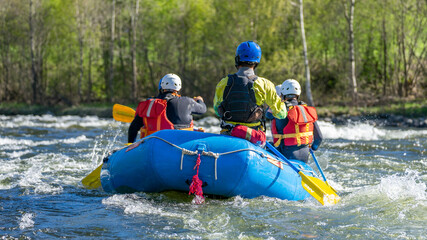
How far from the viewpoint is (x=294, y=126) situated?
6465 mm

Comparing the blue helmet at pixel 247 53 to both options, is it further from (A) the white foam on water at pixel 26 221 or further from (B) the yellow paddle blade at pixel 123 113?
(A) the white foam on water at pixel 26 221

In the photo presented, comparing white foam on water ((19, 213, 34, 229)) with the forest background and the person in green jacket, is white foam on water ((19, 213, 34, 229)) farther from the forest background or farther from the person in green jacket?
the forest background

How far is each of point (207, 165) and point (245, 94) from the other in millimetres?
843

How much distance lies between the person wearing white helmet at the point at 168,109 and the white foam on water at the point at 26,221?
185 cm

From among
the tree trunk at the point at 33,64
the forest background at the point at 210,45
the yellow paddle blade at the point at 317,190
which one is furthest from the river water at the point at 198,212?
the tree trunk at the point at 33,64

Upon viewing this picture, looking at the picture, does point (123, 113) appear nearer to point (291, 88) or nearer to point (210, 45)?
point (291, 88)

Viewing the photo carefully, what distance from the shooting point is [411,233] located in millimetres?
4598

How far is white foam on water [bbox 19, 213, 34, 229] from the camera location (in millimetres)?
4828

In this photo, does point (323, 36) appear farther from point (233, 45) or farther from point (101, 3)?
point (101, 3)

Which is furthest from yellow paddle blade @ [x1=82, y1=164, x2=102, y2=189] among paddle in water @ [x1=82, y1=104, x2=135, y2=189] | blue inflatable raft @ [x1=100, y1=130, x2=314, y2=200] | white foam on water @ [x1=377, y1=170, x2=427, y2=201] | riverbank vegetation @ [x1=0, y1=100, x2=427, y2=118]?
riverbank vegetation @ [x1=0, y1=100, x2=427, y2=118]

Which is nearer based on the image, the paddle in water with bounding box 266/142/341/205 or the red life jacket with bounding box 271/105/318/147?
the paddle in water with bounding box 266/142/341/205

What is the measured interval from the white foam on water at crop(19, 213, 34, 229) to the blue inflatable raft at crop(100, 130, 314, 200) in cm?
112

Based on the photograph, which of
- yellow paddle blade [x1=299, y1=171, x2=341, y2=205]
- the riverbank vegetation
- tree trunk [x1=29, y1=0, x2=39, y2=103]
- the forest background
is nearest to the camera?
yellow paddle blade [x1=299, y1=171, x2=341, y2=205]

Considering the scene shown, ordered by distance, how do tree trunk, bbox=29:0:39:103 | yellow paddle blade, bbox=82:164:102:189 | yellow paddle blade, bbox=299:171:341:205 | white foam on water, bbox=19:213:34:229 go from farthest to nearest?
1. tree trunk, bbox=29:0:39:103
2. yellow paddle blade, bbox=82:164:102:189
3. yellow paddle blade, bbox=299:171:341:205
4. white foam on water, bbox=19:213:34:229
